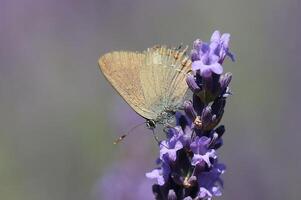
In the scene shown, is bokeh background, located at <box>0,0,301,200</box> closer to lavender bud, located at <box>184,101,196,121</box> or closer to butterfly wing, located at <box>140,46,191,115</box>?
butterfly wing, located at <box>140,46,191,115</box>

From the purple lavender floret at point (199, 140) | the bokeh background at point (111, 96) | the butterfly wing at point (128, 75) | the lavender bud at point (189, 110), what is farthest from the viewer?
the bokeh background at point (111, 96)

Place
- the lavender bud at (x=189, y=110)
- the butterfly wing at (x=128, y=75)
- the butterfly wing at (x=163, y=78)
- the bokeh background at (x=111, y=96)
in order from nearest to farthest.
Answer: the lavender bud at (x=189, y=110) → the butterfly wing at (x=163, y=78) → the butterfly wing at (x=128, y=75) → the bokeh background at (x=111, y=96)

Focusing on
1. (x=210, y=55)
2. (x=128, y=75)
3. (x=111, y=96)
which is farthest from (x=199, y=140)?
(x=111, y=96)

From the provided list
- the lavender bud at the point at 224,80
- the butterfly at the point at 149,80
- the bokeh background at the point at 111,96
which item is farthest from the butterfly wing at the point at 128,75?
the bokeh background at the point at 111,96

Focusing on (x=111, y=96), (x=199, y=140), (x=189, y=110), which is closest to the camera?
(x=199, y=140)

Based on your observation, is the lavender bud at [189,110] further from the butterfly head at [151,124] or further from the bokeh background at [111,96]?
the bokeh background at [111,96]

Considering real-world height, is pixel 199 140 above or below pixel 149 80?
below

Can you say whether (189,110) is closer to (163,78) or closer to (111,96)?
(163,78)
